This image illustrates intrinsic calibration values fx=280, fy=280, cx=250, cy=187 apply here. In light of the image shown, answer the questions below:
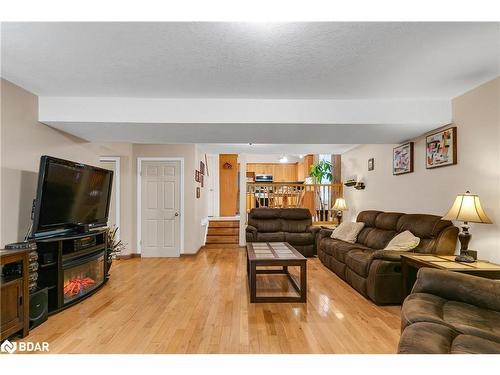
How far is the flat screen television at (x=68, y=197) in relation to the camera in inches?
108

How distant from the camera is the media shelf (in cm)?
288

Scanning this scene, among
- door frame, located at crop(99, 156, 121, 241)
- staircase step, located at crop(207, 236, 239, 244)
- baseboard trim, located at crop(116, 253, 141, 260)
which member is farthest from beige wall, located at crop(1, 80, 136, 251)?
staircase step, located at crop(207, 236, 239, 244)

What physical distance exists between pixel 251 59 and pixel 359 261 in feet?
8.78

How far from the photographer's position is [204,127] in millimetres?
3342

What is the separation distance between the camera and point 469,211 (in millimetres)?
2570

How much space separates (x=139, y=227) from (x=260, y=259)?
352 cm

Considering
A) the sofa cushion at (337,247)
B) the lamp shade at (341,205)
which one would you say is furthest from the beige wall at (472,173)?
the lamp shade at (341,205)

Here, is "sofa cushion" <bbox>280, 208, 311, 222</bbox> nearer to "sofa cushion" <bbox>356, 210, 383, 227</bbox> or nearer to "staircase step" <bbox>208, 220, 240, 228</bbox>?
"sofa cushion" <bbox>356, 210, 383, 227</bbox>

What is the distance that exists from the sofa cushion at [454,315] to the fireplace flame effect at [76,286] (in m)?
3.29

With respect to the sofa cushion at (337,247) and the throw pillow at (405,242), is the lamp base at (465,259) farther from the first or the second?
the sofa cushion at (337,247)

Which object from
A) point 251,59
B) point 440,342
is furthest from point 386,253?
point 251,59

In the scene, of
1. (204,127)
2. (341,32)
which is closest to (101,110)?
(204,127)
